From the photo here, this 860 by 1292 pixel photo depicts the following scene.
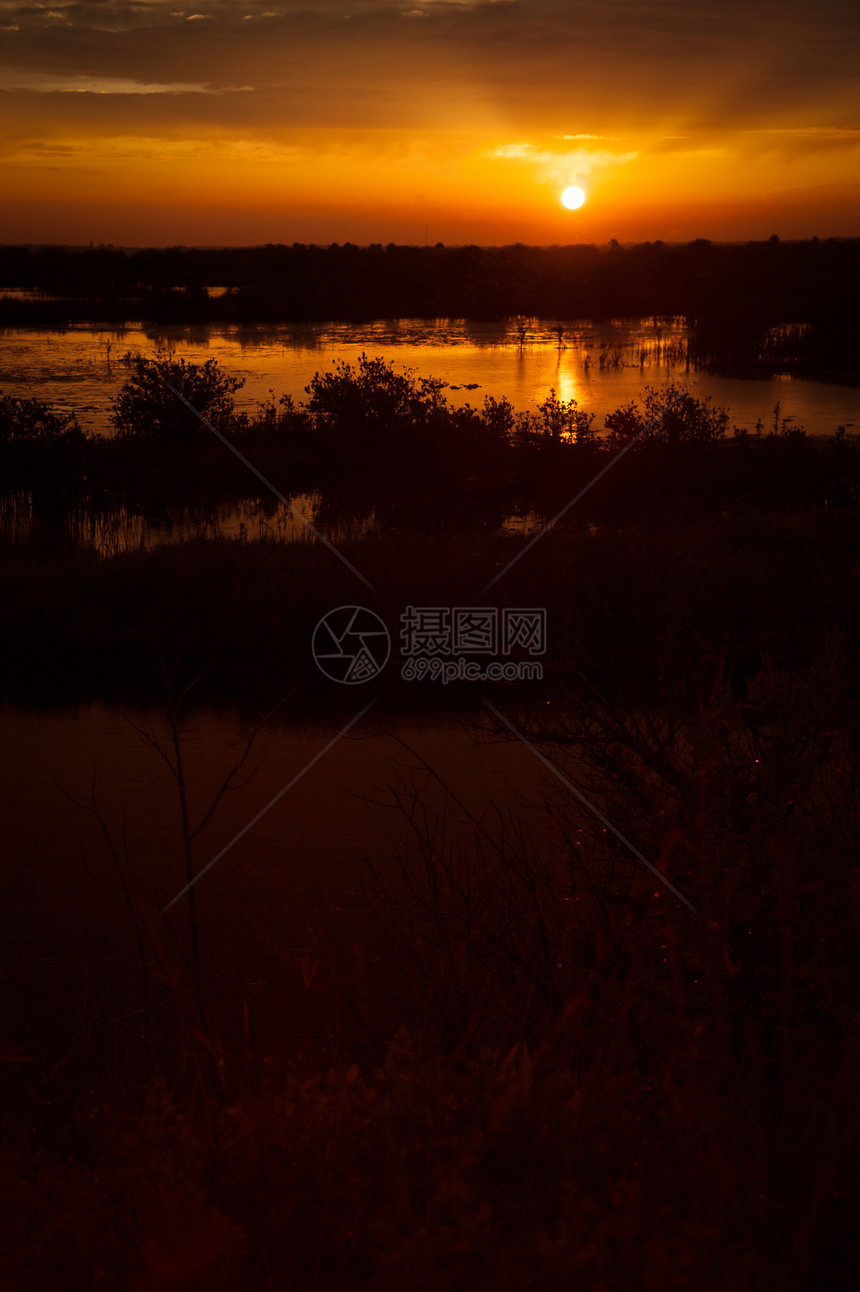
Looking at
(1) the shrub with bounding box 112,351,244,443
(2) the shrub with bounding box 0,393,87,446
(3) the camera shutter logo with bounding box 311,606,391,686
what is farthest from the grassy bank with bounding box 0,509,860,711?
(1) the shrub with bounding box 112,351,244,443

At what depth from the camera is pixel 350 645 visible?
9.15 metres

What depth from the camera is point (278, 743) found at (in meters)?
7.88

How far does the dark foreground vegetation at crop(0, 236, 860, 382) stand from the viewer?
26.4 m

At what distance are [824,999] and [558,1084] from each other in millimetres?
820

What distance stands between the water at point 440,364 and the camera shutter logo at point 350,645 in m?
9.37

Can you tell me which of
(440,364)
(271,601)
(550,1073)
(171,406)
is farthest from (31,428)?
(550,1073)

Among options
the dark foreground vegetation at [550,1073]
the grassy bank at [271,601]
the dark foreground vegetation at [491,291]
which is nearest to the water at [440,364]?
the dark foreground vegetation at [491,291]

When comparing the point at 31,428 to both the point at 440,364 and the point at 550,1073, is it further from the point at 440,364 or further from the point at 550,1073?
the point at 550,1073

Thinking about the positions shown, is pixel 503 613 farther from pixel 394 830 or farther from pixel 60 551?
pixel 60 551

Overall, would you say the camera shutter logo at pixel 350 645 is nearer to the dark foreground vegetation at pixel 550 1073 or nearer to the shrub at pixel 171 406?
the dark foreground vegetation at pixel 550 1073

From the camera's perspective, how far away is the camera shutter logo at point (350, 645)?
8.96 m

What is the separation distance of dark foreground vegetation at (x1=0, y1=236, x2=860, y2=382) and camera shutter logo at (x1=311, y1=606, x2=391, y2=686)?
58.4 ft

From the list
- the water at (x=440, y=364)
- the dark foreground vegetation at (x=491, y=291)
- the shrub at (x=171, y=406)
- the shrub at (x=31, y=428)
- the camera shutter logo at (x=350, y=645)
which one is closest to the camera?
the camera shutter logo at (x=350, y=645)

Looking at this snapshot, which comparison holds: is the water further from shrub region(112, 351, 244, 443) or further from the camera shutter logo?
the camera shutter logo
